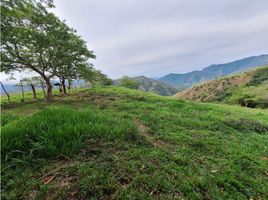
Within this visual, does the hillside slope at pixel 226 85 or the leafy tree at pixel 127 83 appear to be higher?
the leafy tree at pixel 127 83

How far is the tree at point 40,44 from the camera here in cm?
1191

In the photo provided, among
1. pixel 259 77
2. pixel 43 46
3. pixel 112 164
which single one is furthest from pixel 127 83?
pixel 112 164

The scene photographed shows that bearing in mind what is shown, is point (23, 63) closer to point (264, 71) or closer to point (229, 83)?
point (229, 83)

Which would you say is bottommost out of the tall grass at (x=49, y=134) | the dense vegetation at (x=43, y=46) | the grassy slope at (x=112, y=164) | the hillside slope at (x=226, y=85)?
the hillside slope at (x=226, y=85)

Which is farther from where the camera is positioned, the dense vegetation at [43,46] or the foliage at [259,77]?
the foliage at [259,77]

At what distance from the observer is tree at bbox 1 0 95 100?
469 inches

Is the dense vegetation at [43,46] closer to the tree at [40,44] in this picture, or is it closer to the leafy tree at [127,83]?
the tree at [40,44]

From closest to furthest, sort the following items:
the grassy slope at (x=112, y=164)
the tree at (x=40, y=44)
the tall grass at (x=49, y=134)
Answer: the grassy slope at (x=112, y=164)
the tall grass at (x=49, y=134)
the tree at (x=40, y=44)

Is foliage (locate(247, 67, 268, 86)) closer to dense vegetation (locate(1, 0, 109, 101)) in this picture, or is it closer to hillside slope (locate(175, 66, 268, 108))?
hillside slope (locate(175, 66, 268, 108))

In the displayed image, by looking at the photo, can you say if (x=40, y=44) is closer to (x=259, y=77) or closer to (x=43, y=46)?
(x=43, y=46)

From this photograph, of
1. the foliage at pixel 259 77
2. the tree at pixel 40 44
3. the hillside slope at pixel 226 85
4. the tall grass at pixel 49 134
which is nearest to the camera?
the tall grass at pixel 49 134

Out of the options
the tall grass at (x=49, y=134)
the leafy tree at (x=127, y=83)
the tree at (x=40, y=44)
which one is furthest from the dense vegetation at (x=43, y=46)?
the leafy tree at (x=127, y=83)

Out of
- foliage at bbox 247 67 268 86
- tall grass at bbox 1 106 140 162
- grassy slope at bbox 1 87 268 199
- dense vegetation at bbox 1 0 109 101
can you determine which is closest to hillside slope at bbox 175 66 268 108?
foliage at bbox 247 67 268 86

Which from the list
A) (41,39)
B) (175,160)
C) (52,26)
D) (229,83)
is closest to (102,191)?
(175,160)
